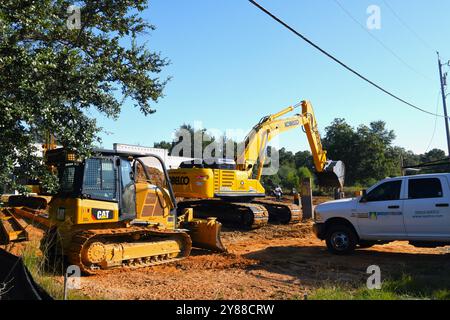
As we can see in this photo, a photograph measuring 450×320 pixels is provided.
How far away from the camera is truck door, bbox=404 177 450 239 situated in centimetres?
952

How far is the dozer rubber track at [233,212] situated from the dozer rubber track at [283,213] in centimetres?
146

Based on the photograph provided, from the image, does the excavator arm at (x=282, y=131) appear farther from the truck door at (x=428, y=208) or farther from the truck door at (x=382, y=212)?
the truck door at (x=428, y=208)

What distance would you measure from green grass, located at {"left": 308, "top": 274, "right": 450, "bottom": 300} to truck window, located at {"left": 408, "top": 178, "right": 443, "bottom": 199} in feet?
8.56

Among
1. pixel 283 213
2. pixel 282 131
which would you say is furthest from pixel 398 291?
pixel 282 131

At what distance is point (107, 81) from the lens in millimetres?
8547

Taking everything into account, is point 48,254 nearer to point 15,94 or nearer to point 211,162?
point 15,94

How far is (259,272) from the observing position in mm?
8734

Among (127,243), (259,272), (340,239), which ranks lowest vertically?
(259,272)

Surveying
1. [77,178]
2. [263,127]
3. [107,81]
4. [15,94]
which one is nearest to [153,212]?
[77,178]

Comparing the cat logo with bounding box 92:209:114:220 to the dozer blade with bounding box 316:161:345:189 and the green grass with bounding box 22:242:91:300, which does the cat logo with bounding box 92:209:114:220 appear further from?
the dozer blade with bounding box 316:161:345:189

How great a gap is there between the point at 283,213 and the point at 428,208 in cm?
869

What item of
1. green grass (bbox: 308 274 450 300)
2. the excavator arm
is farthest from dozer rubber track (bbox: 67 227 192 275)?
the excavator arm

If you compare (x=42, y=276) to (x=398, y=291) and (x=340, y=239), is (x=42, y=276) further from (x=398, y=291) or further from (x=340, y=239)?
(x=340, y=239)

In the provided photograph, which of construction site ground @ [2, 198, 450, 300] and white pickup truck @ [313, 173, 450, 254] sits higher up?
white pickup truck @ [313, 173, 450, 254]
